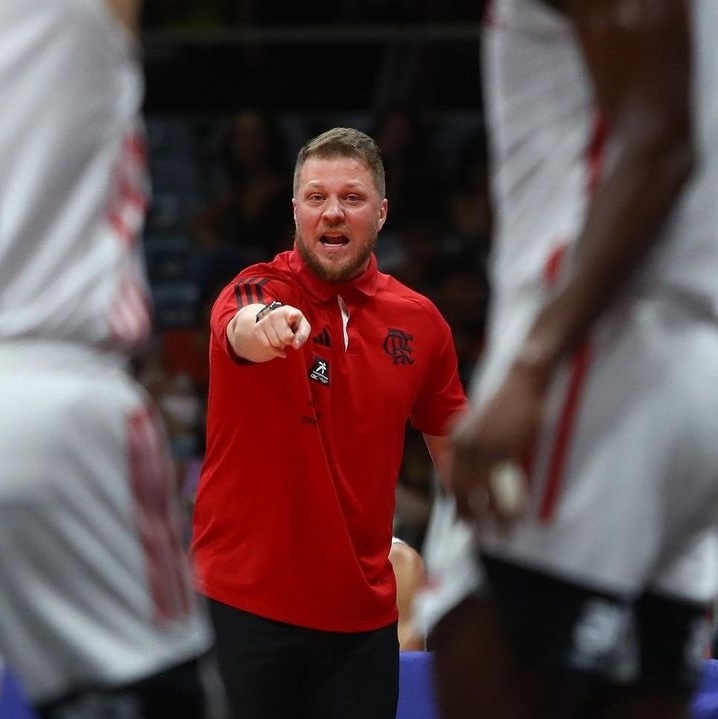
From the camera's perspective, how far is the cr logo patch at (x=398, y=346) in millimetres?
3814

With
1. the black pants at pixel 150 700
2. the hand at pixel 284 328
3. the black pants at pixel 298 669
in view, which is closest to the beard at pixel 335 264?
the hand at pixel 284 328

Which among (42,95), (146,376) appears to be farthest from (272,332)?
(146,376)

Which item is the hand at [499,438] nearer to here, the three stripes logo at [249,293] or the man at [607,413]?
the man at [607,413]

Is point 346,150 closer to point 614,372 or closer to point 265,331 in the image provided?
point 265,331

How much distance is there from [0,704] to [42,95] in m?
1.58

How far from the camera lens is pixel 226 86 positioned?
983 centimetres

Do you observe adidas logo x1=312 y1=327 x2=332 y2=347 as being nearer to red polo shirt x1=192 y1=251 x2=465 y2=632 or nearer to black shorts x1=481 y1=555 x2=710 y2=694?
red polo shirt x1=192 y1=251 x2=465 y2=632

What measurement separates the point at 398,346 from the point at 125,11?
1.84m

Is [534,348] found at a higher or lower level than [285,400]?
higher

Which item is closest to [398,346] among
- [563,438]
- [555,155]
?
[555,155]

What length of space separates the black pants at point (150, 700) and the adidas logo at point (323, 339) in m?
1.65

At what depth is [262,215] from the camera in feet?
29.1

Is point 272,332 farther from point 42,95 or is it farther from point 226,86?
point 226,86

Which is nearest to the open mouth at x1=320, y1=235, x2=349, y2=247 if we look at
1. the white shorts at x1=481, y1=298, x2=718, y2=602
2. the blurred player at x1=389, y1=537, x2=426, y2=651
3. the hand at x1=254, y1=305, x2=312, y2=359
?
the hand at x1=254, y1=305, x2=312, y2=359
